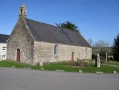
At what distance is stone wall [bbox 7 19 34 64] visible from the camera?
119ft

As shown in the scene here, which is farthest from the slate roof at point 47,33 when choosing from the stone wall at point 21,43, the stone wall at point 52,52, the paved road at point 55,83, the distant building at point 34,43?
the paved road at point 55,83

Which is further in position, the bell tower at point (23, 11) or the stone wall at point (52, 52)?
the bell tower at point (23, 11)

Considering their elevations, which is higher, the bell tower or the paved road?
the bell tower

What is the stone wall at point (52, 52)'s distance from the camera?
36425mm

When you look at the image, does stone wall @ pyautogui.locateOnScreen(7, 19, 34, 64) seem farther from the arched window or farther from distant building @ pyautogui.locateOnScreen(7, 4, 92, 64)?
the arched window

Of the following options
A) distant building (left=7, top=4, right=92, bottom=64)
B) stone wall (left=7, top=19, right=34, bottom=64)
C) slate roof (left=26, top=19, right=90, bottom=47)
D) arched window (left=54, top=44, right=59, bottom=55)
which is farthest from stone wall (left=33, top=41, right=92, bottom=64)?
stone wall (left=7, top=19, right=34, bottom=64)

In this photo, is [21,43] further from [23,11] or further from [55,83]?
[55,83]

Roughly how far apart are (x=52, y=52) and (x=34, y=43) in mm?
5686

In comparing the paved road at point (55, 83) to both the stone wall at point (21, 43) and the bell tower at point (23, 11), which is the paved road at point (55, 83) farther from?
the bell tower at point (23, 11)

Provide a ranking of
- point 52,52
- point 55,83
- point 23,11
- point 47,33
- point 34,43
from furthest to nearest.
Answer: point 47,33
point 52,52
point 23,11
point 34,43
point 55,83

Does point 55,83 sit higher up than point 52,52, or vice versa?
point 52,52

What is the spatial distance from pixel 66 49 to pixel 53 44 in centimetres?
532

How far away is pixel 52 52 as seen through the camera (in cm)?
4028

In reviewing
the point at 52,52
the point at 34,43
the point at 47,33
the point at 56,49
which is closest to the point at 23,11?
the point at 47,33
